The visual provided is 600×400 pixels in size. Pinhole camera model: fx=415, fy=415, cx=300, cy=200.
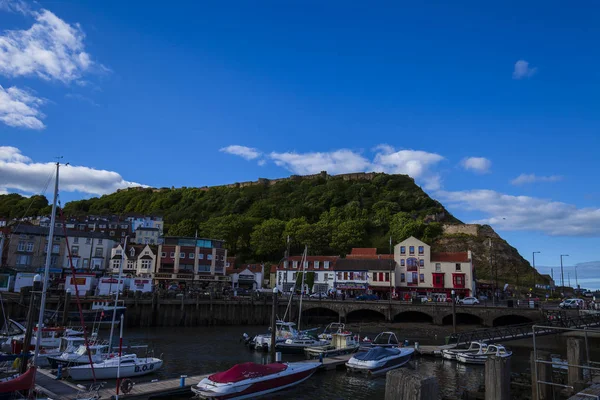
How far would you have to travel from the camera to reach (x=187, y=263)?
261 feet

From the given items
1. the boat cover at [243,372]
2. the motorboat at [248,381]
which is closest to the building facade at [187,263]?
the motorboat at [248,381]

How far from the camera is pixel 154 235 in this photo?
108875mm

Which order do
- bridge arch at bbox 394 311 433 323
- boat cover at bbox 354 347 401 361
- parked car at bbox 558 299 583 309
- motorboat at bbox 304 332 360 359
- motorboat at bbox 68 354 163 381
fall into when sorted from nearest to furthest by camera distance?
motorboat at bbox 68 354 163 381, boat cover at bbox 354 347 401 361, motorboat at bbox 304 332 360 359, parked car at bbox 558 299 583 309, bridge arch at bbox 394 311 433 323

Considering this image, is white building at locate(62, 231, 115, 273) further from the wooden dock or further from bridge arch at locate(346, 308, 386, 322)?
the wooden dock

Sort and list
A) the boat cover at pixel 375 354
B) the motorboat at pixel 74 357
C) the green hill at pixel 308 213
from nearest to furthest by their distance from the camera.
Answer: the motorboat at pixel 74 357
the boat cover at pixel 375 354
the green hill at pixel 308 213

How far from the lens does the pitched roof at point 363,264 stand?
75.2 metres

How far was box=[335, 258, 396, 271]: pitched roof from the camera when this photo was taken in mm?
75250

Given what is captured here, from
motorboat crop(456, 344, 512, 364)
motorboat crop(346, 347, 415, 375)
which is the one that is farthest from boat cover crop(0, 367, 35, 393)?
motorboat crop(456, 344, 512, 364)

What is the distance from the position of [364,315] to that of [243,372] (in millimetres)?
46986

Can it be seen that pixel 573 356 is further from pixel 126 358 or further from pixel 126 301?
pixel 126 301

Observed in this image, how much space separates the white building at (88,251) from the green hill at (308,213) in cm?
3249

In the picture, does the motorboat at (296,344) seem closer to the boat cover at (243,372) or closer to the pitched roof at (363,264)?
the boat cover at (243,372)

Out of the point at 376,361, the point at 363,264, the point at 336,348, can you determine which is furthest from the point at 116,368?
the point at 363,264

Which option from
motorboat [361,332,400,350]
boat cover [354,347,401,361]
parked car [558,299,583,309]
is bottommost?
motorboat [361,332,400,350]
